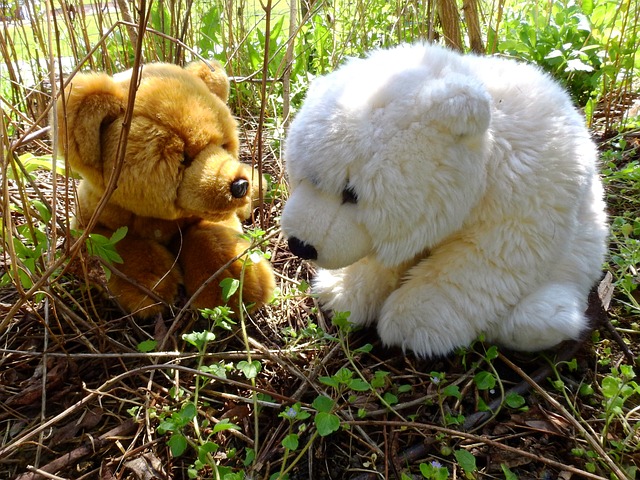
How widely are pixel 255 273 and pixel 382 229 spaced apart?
0.54 meters

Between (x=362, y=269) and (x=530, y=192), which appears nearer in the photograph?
(x=530, y=192)

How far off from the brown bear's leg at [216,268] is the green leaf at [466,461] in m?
0.71

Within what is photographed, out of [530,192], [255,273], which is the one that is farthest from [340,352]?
[530,192]

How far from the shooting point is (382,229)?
1199mm

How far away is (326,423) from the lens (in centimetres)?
108

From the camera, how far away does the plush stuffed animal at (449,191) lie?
3.78ft

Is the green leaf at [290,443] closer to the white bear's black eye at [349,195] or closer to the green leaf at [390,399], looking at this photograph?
the green leaf at [390,399]

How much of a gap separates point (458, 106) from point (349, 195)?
31cm

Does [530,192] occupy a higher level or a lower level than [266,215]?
higher

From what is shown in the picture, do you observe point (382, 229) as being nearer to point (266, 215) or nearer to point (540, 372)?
point (540, 372)

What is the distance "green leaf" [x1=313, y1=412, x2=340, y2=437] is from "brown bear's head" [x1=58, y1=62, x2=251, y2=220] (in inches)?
26.0

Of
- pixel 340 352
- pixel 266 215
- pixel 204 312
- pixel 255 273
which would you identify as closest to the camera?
pixel 204 312

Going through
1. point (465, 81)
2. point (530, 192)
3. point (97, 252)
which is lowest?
point (97, 252)

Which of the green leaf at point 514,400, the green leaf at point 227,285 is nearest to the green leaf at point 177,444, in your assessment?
the green leaf at point 227,285
